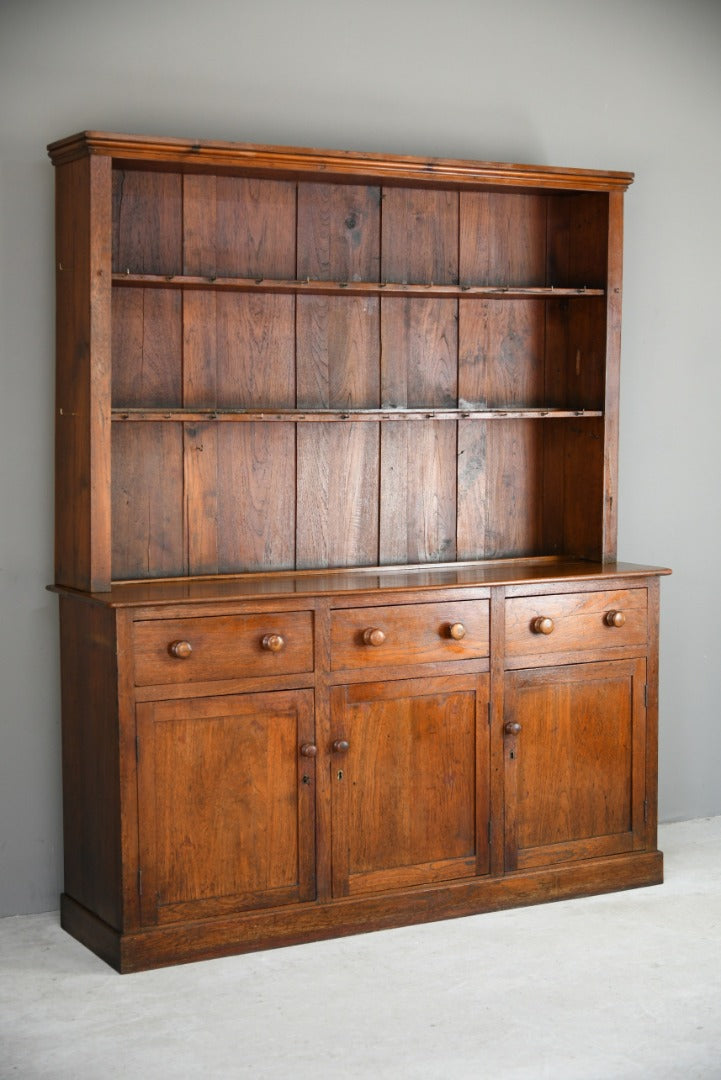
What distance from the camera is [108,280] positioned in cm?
363

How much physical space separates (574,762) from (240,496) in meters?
1.31

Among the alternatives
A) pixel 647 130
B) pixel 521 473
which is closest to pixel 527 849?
pixel 521 473

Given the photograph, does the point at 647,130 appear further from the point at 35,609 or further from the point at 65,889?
the point at 65,889

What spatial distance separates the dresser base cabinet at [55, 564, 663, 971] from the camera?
357 cm

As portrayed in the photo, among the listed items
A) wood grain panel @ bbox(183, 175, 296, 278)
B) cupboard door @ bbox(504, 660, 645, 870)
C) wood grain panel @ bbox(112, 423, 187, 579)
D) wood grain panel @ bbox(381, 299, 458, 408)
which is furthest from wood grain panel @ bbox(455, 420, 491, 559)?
wood grain panel @ bbox(112, 423, 187, 579)

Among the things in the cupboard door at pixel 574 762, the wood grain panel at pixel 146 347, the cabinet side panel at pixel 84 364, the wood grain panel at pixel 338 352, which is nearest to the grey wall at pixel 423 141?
the cabinet side panel at pixel 84 364

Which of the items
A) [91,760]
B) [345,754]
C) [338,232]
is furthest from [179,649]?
[338,232]

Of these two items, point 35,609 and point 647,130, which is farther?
point 647,130

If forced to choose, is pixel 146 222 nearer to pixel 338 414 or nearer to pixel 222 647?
pixel 338 414

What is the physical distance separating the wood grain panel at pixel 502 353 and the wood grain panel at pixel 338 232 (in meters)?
0.38

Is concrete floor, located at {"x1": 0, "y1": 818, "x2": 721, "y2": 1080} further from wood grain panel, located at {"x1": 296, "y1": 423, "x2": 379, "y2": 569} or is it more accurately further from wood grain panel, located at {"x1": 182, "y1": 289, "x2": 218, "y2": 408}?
wood grain panel, located at {"x1": 182, "y1": 289, "x2": 218, "y2": 408}

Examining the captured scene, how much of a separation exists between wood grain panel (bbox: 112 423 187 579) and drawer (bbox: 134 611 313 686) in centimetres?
46

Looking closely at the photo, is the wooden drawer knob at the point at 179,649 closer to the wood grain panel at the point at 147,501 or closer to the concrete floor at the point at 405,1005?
the wood grain panel at the point at 147,501

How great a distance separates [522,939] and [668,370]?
2.13 m
